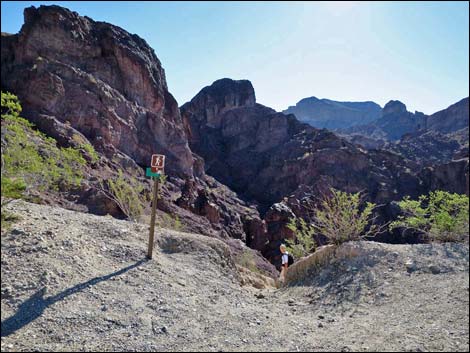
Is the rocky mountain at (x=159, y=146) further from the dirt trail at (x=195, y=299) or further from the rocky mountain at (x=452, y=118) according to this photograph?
the rocky mountain at (x=452, y=118)

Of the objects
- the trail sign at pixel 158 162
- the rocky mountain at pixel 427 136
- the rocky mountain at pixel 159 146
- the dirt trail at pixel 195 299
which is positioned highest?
the rocky mountain at pixel 427 136

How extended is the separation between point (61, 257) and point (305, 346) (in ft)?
14.3

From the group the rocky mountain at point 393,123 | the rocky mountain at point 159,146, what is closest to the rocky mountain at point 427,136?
the rocky mountain at point 393,123

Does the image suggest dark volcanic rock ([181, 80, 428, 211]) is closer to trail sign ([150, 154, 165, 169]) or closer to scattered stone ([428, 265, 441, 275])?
scattered stone ([428, 265, 441, 275])

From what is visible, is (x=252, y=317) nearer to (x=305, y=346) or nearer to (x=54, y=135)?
(x=305, y=346)

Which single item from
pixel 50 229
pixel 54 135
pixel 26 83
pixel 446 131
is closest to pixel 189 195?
pixel 54 135

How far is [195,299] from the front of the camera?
6.51 metres

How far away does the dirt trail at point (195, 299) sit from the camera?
4.68m

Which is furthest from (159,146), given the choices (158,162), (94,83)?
(158,162)

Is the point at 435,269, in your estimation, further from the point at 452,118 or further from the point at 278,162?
the point at 452,118

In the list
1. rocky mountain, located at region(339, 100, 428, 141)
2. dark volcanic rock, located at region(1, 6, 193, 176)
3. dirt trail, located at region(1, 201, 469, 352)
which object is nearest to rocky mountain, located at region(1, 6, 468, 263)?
dark volcanic rock, located at region(1, 6, 193, 176)

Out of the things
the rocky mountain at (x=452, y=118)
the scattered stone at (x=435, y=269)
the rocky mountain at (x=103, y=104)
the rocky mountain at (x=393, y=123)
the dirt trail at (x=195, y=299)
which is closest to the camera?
the dirt trail at (x=195, y=299)

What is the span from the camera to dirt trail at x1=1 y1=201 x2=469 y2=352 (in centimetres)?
468

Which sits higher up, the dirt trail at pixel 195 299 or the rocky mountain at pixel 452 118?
the rocky mountain at pixel 452 118
